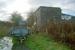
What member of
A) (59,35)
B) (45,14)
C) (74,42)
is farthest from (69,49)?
(45,14)

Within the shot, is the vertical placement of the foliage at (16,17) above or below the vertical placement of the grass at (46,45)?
above

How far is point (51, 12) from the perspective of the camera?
1608 inches

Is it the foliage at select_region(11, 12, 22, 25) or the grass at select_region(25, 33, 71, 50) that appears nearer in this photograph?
the grass at select_region(25, 33, 71, 50)

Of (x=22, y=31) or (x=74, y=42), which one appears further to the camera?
(x=22, y=31)

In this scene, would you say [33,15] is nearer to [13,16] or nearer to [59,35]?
[13,16]

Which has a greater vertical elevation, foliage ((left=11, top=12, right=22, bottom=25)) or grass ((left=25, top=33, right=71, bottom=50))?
foliage ((left=11, top=12, right=22, bottom=25))

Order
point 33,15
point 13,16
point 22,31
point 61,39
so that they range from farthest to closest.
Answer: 1. point 13,16
2. point 33,15
3. point 22,31
4. point 61,39

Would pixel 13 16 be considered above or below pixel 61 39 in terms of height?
above

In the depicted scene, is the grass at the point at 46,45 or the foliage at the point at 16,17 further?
the foliage at the point at 16,17

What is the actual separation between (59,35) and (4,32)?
432 inches

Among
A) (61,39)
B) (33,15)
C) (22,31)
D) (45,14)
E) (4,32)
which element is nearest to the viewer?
(61,39)

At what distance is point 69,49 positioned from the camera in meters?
13.2

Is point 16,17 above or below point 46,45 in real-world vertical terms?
above

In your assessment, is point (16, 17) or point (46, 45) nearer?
point (46, 45)
